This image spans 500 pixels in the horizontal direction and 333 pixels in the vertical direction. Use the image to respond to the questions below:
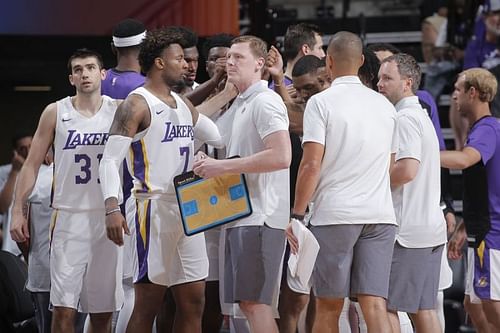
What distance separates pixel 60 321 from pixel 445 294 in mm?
3941

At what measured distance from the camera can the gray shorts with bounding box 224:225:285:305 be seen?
664cm

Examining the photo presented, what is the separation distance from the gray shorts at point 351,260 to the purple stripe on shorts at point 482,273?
140cm

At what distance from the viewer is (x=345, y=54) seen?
659 centimetres

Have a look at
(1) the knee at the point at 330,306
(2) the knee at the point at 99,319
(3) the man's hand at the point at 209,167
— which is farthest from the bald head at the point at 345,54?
(2) the knee at the point at 99,319

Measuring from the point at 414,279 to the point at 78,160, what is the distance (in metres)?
2.29

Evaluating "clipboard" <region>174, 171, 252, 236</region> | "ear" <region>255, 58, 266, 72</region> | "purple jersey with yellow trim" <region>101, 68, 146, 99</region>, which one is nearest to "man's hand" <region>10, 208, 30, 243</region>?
"clipboard" <region>174, 171, 252, 236</region>

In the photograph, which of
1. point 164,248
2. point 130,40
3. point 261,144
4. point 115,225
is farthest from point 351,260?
point 130,40

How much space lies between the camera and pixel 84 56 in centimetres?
738

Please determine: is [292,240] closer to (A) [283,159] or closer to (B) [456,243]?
(A) [283,159]

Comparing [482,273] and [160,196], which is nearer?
[160,196]

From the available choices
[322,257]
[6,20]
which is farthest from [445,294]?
[6,20]

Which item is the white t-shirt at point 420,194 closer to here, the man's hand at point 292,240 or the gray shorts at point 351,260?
the gray shorts at point 351,260

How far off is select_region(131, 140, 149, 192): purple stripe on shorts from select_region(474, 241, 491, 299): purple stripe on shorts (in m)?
2.48

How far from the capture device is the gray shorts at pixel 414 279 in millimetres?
7012
